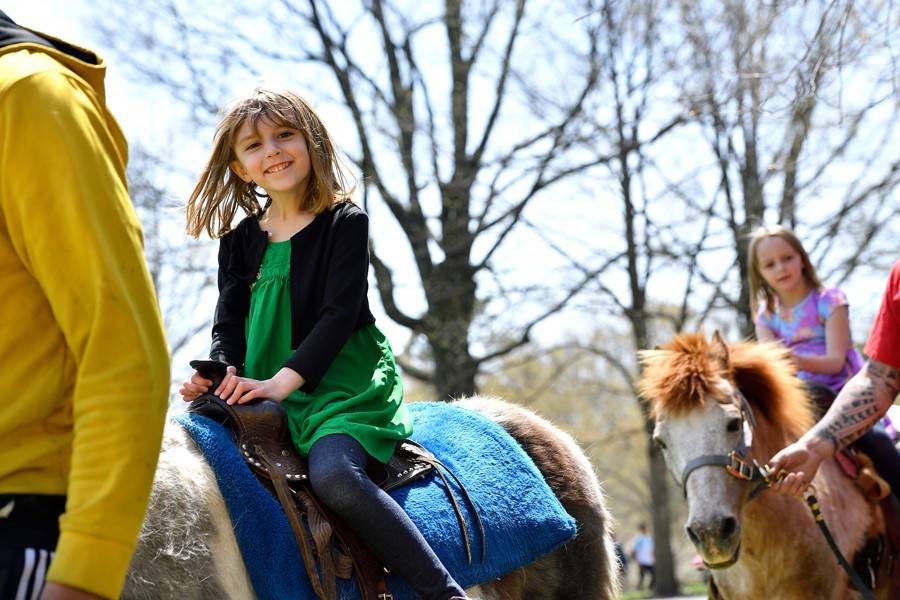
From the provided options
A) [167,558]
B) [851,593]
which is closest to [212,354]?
[167,558]

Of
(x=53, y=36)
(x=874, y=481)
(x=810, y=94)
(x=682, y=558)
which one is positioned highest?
(x=810, y=94)

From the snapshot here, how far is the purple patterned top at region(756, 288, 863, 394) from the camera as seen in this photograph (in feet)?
20.1

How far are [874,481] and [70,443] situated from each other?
4.73 meters

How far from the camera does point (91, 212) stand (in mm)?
1583

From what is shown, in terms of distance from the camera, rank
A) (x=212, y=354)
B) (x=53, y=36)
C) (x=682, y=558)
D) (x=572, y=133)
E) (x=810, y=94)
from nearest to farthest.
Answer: (x=53, y=36)
(x=212, y=354)
(x=810, y=94)
(x=572, y=133)
(x=682, y=558)

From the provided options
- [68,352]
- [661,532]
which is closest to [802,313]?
[68,352]

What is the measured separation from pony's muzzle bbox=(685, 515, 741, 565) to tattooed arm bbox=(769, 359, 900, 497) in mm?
752

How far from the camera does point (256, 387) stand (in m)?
3.04

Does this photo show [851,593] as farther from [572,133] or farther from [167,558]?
[572,133]

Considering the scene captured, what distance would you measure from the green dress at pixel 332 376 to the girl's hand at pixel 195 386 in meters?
0.24

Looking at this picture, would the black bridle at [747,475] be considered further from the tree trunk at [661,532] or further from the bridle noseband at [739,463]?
the tree trunk at [661,532]

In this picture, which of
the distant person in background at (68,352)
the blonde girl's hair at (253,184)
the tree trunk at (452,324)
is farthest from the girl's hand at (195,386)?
the tree trunk at (452,324)

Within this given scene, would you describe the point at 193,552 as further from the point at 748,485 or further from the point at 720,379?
the point at 720,379

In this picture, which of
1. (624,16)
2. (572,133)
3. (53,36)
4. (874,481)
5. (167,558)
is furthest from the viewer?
(572,133)
